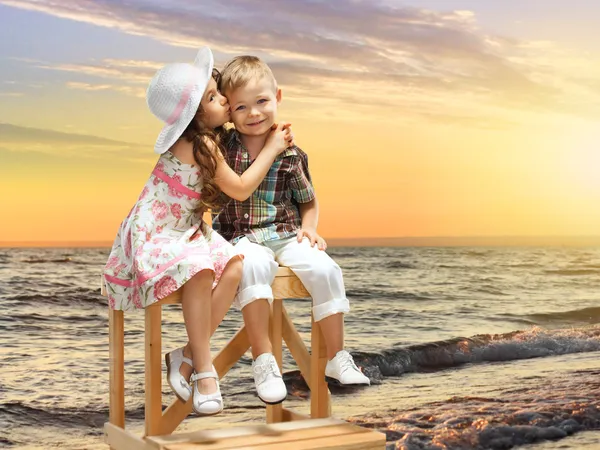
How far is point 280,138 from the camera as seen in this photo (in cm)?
284

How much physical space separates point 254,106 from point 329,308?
2.19 ft

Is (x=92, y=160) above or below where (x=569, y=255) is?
above

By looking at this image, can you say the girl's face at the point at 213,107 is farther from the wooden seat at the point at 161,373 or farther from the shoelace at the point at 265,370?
the shoelace at the point at 265,370

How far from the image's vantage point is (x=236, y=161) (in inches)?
114

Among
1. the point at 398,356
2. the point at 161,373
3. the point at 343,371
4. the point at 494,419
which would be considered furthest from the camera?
the point at 398,356

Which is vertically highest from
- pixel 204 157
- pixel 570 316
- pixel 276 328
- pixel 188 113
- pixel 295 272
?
pixel 188 113

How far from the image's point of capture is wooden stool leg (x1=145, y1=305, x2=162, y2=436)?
265 cm

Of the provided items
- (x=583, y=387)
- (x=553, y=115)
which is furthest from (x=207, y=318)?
(x=553, y=115)

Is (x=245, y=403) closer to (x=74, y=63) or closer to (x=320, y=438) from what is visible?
(x=320, y=438)

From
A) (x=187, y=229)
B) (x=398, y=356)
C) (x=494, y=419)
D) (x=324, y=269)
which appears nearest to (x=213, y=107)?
(x=187, y=229)

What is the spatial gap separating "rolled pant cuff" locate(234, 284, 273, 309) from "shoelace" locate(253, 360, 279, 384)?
19 centimetres

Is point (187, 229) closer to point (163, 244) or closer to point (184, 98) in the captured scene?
point (163, 244)

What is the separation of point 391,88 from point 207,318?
25.9 feet

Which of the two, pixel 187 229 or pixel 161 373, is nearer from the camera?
pixel 187 229
